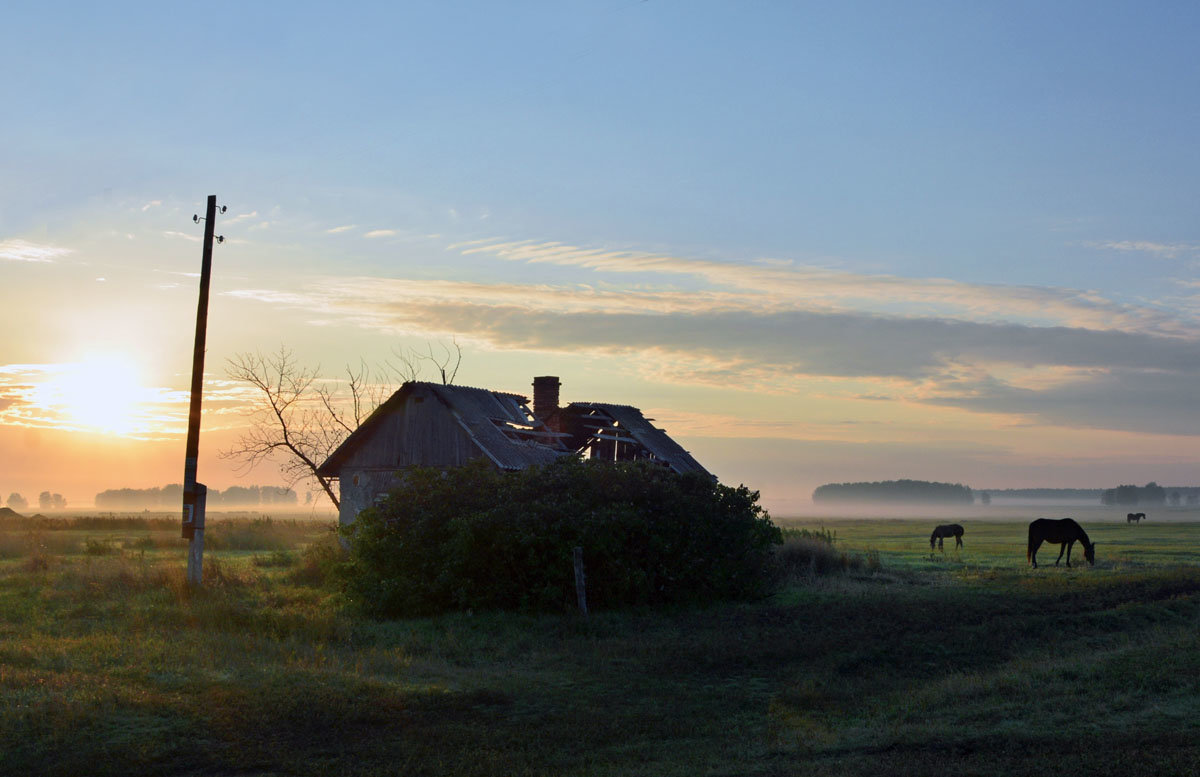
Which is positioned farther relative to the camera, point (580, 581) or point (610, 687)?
point (580, 581)

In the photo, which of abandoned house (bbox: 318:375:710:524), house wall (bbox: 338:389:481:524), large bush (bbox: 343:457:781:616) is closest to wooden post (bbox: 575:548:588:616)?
large bush (bbox: 343:457:781:616)

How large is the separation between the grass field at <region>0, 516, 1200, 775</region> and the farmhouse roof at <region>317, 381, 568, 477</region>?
1011cm

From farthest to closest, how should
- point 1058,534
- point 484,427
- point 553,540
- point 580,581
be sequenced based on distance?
point 1058,534
point 484,427
point 553,540
point 580,581

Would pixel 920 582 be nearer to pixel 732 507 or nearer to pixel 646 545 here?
pixel 732 507

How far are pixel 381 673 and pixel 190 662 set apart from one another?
284 centimetres

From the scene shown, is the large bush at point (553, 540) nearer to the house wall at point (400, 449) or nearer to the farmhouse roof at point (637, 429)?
the house wall at point (400, 449)

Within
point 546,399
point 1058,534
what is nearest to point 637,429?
point 546,399

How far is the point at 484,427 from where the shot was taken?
33812 millimetres

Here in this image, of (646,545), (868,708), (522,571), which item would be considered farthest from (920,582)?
(868,708)

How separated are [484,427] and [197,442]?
33.3 feet

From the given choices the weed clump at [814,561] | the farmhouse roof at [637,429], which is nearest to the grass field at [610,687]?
the weed clump at [814,561]

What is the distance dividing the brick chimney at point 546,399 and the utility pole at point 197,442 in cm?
1769

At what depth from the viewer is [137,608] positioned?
21.8 metres

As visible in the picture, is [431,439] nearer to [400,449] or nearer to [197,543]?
[400,449]
